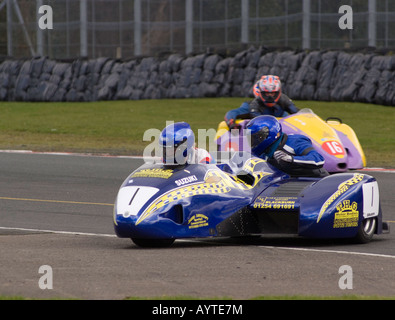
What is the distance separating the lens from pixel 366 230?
9266mm

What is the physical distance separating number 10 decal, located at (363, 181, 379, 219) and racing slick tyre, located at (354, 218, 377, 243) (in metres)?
0.07

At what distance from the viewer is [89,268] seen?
753cm

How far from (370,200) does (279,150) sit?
1084mm

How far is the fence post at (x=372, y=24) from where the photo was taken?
88.2 feet

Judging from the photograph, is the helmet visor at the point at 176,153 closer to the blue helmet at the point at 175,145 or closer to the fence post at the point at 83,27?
the blue helmet at the point at 175,145

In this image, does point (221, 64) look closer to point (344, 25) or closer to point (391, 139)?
point (344, 25)

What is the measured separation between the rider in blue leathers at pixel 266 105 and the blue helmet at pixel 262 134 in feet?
17.7

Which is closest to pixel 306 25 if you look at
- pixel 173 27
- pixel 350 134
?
pixel 173 27

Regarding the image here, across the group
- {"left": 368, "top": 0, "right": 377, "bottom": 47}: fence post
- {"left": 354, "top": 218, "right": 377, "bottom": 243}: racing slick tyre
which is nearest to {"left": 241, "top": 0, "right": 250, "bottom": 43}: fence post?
{"left": 368, "top": 0, "right": 377, "bottom": 47}: fence post

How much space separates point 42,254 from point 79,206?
3.84m

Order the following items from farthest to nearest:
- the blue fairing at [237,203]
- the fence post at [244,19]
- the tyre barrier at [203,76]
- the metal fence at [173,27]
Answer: the fence post at [244,19]
the metal fence at [173,27]
the tyre barrier at [203,76]
the blue fairing at [237,203]

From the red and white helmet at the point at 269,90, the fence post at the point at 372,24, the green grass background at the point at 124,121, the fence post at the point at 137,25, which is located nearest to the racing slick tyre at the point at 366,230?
the red and white helmet at the point at 269,90

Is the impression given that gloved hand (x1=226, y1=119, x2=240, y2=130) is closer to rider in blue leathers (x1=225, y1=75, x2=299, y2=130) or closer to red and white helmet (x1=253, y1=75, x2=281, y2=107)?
rider in blue leathers (x1=225, y1=75, x2=299, y2=130)
